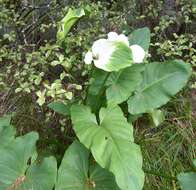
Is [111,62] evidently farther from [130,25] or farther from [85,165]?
[130,25]

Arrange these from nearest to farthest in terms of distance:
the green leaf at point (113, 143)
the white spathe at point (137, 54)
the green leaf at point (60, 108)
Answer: the green leaf at point (113, 143), the white spathe at point (137, 54), the green leaf at point (60, 108)

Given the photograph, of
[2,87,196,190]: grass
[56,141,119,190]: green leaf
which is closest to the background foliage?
[2,87,196,190]: grass

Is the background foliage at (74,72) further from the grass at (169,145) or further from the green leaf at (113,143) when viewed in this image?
the green leaf at (113,143)

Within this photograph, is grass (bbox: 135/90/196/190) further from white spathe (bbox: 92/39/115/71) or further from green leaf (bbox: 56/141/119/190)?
white spathe (bbox: 92/39/115/71)

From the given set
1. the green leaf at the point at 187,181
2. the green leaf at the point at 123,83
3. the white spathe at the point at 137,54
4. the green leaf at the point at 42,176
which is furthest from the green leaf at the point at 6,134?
the green leaf at the point at 187,181

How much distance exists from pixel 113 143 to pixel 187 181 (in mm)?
337

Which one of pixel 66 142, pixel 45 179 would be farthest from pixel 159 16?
pixel 45 179

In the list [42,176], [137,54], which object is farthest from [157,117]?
[42,176]

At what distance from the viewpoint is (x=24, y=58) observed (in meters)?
2.53

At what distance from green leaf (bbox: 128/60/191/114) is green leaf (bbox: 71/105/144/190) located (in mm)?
158

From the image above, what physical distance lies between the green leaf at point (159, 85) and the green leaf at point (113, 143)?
6.2 inches

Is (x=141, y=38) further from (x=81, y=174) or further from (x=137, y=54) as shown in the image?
(x=81, y=174)

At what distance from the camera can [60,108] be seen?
1.97 meters

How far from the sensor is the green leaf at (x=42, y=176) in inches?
65.1
